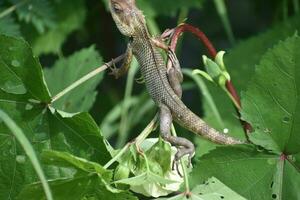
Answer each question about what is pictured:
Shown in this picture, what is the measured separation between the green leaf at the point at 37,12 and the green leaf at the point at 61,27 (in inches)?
13.0

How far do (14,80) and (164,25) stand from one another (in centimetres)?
217

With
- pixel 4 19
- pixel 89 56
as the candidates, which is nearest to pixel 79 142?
pixel 89 56

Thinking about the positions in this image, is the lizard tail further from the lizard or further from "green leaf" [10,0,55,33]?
"green leaf" [10,0,55,33]

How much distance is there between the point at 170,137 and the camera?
1670mm

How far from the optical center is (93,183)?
1.53 meters

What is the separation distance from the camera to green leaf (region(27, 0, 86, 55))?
3.33m

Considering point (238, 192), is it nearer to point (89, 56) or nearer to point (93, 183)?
point (93, 183)

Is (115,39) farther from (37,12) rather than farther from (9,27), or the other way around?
(9,27)

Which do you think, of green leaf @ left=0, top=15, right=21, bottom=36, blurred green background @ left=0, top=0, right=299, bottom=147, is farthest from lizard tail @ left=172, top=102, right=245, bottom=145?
green leaf @ left=0, top=15, right=21, bottom=36

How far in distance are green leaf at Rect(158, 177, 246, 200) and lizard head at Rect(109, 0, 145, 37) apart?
421 millimetres

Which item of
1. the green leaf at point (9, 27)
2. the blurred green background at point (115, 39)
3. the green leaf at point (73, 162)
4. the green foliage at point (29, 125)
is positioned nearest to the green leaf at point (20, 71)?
the green foliage at point (29, 125)

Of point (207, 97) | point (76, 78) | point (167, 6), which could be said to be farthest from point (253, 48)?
point (76, 78)

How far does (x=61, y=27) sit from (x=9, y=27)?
59 centimetres

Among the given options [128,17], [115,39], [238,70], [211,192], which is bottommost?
[238,70]
